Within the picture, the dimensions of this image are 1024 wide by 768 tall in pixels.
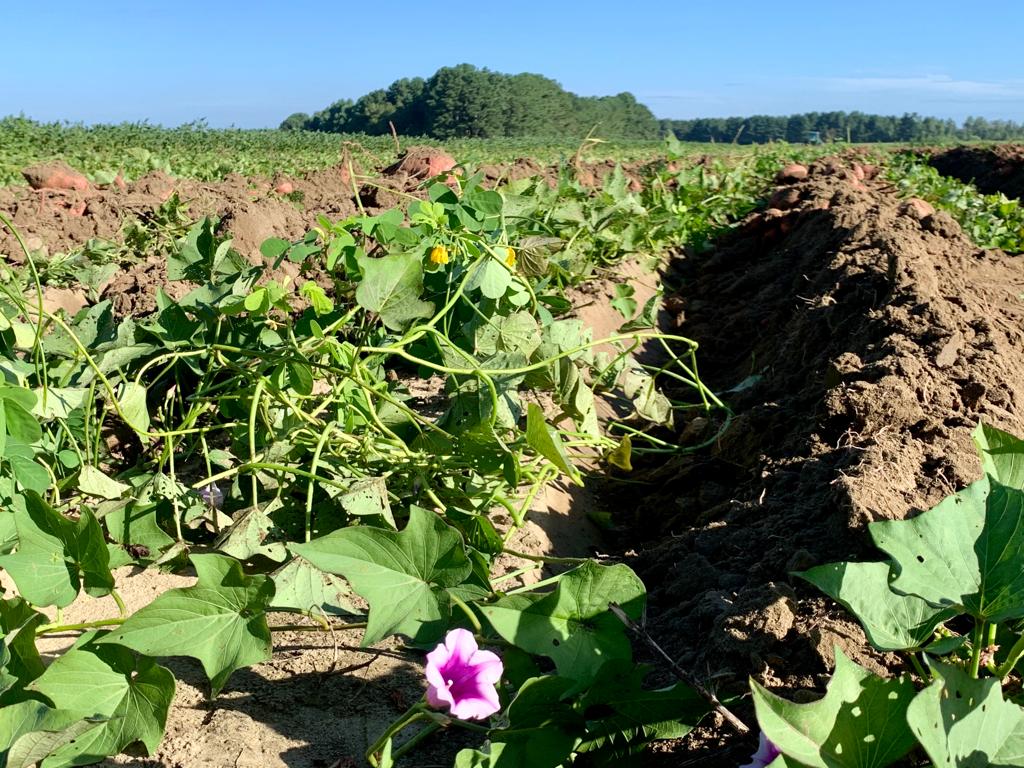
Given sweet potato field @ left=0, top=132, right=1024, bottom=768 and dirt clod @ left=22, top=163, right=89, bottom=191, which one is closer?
sweet potato field @ left=0, top=132, right=1024, bottom=768

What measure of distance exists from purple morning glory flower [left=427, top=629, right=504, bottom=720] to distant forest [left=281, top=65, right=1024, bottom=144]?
3004 cm

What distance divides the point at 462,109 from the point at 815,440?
39.9m

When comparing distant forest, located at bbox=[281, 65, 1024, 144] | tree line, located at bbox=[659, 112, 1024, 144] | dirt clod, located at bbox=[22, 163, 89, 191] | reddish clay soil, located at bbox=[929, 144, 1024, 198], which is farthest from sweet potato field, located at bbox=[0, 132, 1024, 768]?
tree line, located at bbox=[659, 112, 1024, 144]

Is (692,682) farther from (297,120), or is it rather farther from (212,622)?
(297,120)

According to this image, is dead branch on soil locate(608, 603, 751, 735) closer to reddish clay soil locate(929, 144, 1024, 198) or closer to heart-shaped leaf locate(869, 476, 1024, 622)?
heart-shaped leaf locate(869, 476, 1024, 622)

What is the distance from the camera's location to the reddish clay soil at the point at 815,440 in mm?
1609

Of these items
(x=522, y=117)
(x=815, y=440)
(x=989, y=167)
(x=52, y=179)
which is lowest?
(x=815, y=440)

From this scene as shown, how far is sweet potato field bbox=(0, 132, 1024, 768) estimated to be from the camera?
4.45 feet

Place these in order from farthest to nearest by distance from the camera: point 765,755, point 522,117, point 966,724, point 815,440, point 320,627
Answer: point 522,117
point 815,440
point 320,627
point 765,755
point 966,724

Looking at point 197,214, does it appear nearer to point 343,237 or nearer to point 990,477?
point 343,237

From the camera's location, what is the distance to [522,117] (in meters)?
43.9

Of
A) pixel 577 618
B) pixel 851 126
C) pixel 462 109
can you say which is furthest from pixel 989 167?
pixel 851 126

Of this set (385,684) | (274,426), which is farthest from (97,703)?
(274,426)

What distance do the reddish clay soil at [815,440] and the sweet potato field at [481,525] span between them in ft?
0.04
